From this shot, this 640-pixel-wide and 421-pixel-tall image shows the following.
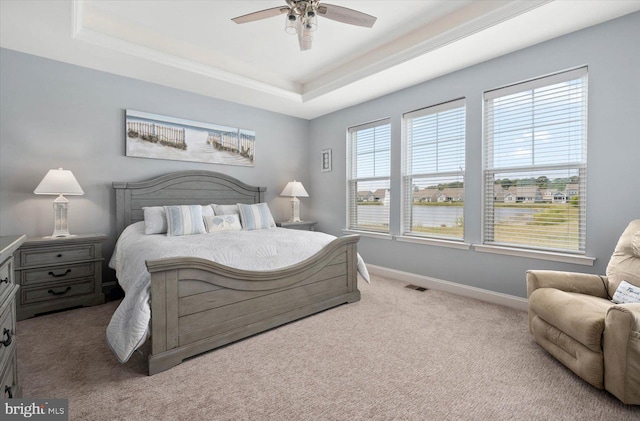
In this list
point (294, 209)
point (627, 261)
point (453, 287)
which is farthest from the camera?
point (294, 209)

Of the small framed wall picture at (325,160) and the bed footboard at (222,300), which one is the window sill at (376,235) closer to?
the small framed wall picture at (325,160)

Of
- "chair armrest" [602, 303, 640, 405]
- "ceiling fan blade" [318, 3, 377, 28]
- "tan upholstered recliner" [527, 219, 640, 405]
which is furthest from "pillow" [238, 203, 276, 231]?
"chair armrest" [602, 303, 640, 405]

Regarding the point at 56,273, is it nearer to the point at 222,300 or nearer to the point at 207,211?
the point at 207,211

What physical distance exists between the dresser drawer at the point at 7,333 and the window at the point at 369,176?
3831 millimetres

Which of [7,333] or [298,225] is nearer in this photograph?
[7,333]

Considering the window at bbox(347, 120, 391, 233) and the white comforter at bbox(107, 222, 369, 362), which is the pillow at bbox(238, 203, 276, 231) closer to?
the white comforter at bbox(107, 222, 369, 362)

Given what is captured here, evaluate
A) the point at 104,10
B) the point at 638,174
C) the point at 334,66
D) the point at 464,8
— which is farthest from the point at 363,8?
the point at 638,174

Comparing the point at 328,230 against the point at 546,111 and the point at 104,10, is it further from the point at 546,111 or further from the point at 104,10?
the point at 104,10

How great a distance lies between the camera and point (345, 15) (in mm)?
2275

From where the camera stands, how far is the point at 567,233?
9.14ft

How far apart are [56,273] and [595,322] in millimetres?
4286

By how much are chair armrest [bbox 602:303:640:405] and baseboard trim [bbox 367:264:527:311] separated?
140 cm

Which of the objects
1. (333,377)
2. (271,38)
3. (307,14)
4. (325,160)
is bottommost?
(333,377)

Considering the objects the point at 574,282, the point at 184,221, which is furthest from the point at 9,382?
the point at 574,282
